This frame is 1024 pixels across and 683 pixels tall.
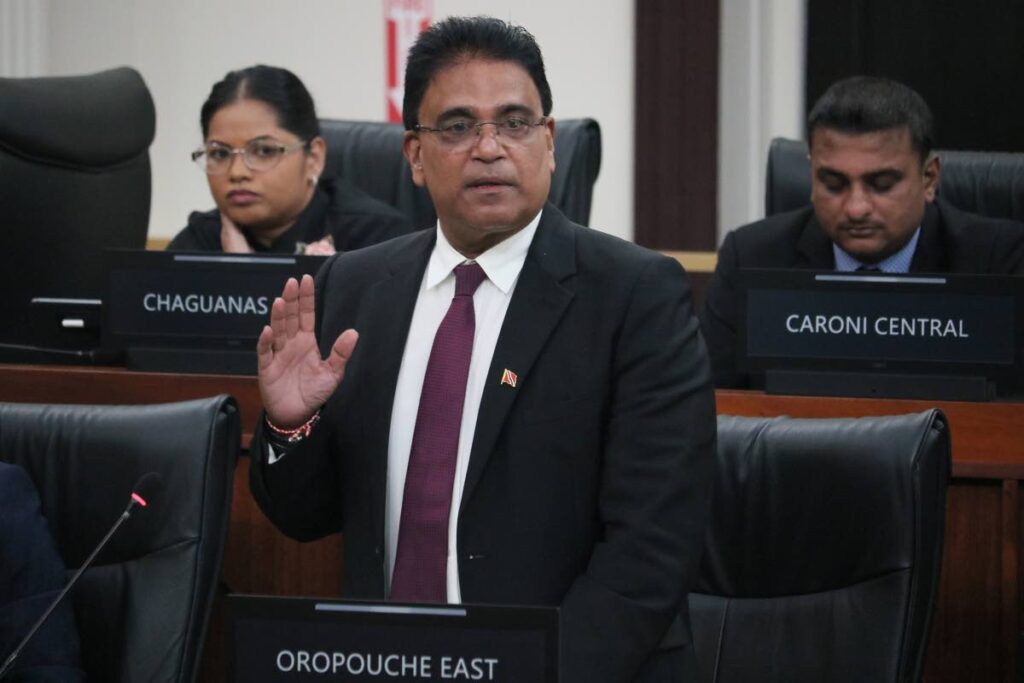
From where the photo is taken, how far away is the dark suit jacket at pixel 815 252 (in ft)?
9.74

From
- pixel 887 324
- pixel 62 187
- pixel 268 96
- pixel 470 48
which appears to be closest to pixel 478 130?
pixel 470 48

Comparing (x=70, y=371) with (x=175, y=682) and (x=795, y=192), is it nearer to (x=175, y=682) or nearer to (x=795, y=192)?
(x=175, y=682)

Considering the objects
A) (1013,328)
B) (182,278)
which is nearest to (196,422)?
(182,278)

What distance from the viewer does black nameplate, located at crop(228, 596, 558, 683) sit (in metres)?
1.34

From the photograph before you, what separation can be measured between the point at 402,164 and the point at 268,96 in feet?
1.72

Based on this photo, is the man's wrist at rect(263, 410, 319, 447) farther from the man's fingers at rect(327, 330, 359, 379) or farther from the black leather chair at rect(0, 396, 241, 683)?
the black leather chair at rect(0, 396, 241, 683)

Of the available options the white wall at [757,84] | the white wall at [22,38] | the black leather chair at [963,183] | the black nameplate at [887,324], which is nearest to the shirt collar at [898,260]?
the black leather chair at [963,183]

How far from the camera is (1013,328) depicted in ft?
7.93

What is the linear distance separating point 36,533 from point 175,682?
0.24 m

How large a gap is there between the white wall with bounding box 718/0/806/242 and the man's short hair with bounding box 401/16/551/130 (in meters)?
2.93

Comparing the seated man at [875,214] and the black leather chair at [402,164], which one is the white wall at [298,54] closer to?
the black leather chair at [402,164]

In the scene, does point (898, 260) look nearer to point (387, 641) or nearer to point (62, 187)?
point (62, 187)

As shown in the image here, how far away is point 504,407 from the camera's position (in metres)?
1.70

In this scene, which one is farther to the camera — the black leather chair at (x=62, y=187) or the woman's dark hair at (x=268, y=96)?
the woman's dark hair at (x=268, y=96)
